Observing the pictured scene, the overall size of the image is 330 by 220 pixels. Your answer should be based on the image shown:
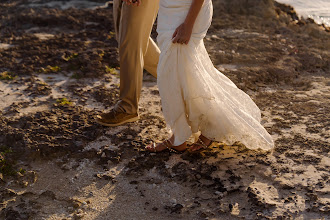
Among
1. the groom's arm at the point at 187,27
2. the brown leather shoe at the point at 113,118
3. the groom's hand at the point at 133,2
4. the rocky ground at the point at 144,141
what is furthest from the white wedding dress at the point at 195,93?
the brown leather shoe at the point at 113,118

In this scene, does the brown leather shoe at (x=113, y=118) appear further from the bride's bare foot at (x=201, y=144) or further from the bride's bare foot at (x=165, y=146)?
the bride's bare foot at (x=201, y=144)

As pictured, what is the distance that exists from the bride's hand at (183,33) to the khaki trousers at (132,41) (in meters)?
0.70

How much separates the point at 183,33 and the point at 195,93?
18.2 inches

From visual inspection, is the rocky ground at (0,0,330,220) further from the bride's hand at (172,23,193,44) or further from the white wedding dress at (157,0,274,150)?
the bride's hand at (172,23,193,44)

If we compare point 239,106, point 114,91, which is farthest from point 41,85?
point 239,106

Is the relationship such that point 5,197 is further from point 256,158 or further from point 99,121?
point 256,158

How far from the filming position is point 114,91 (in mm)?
5254

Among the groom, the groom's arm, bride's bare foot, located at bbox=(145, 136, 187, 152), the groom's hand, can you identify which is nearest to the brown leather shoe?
the groom

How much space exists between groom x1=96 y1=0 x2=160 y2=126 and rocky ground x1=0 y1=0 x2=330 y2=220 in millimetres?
138

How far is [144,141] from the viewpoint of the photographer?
4176 millimetres

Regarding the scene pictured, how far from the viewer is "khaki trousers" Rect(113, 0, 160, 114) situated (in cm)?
411

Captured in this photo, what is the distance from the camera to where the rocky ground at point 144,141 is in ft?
10.8

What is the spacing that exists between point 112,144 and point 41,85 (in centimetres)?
167

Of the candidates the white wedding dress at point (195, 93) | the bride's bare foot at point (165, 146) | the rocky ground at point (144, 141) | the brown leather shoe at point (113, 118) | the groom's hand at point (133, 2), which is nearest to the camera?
the rocky ground at point (144, 141)
